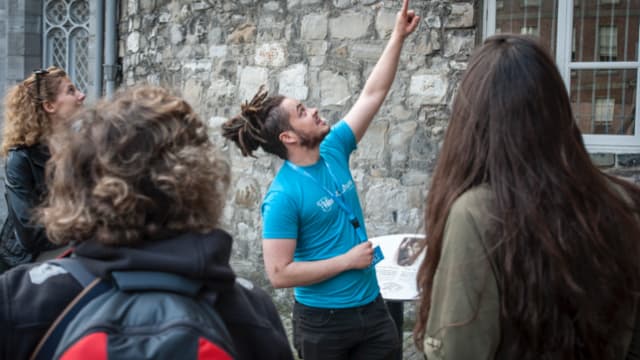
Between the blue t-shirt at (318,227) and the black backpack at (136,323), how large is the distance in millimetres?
1532

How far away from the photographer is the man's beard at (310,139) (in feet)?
10.2

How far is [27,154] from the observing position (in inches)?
138

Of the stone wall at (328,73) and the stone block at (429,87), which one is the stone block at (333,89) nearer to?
the stone wall at (328,73)

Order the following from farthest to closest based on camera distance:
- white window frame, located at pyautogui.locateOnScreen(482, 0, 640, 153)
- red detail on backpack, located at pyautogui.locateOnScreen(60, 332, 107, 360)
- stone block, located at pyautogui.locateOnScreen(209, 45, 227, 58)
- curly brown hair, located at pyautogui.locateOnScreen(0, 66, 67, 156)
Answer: stone block, located at pyautogui.locateOnScreen(209, 45, 227, 58), white window frame, located at pyautogui.locateOnScreen(482, 0, 640, 153), curly brown hair, located at pyautogui.locateOnScreen(0, 66, 67, 156), red detail on backpack, located at pyautogui.locateOnScreen(60, 332, 107, 360)

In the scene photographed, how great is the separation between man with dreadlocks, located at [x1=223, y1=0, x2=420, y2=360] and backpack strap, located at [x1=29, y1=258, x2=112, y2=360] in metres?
1.55

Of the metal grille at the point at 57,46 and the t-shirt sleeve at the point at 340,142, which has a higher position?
the metal grille at the point at 57,46

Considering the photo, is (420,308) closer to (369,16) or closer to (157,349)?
(157,349)

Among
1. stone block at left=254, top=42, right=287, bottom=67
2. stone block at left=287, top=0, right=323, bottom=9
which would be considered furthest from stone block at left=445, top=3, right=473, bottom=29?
stone block at left=254, top=42, right=287, bottom=67

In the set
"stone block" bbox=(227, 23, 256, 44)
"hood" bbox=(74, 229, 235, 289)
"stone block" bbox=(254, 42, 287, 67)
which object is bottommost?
"hood" bbox=(74, 229, 235, 289)

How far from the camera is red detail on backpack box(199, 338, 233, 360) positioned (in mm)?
1369

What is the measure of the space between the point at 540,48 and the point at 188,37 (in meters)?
5.60

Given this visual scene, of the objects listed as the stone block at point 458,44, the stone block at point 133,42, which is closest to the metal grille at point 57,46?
the stone block at point 133,42

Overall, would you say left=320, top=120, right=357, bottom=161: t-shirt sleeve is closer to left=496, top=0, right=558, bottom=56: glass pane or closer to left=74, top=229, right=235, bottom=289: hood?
left=74, top=229, right=235, bottom=289: hood

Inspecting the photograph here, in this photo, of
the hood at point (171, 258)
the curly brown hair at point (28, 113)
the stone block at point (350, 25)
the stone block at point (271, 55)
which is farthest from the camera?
the stone block at point (271, 55)
